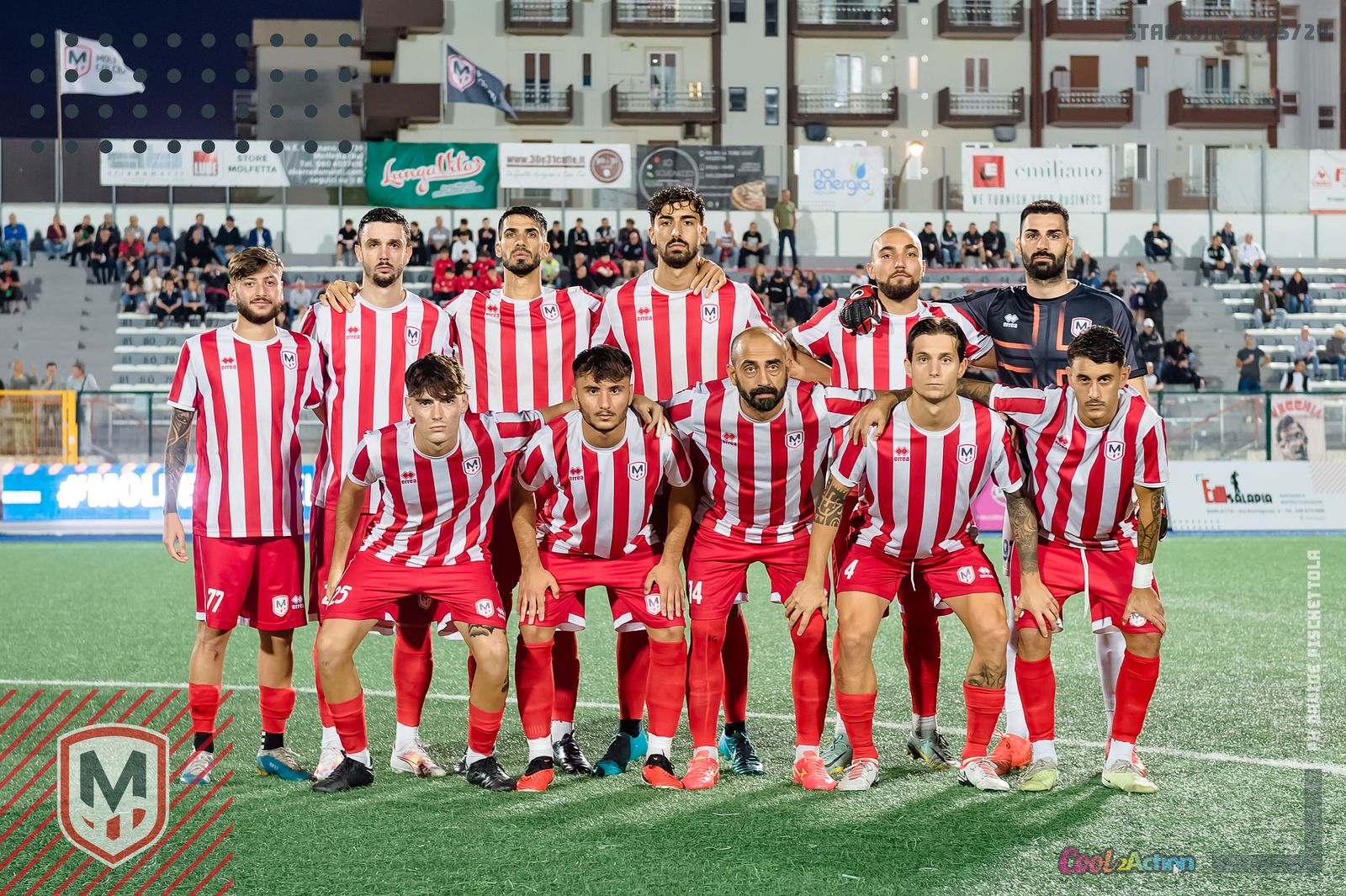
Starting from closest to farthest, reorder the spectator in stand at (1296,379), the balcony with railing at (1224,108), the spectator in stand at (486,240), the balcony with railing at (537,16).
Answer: the spectator in stand at (1296,379) < the spectator in stand at (486,240) < the balcony with railing at (537,16) < the balcony with railing at (1224,108)

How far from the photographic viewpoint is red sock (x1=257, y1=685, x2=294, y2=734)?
17.4 feet

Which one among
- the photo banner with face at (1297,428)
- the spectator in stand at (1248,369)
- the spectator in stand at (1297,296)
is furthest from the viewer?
the spectator in stand at (1297,296)

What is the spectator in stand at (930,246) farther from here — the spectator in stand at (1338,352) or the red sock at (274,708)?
the red sock at (274,708)

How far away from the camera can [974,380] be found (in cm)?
522

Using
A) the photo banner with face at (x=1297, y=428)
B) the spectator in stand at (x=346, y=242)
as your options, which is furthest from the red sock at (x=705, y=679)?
the spectator in stand at (x=346, y=242)

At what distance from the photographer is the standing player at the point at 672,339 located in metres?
5.47

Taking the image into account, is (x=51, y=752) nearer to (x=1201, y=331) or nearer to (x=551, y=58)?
(x=1201, y=331)

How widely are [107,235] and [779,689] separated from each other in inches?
850

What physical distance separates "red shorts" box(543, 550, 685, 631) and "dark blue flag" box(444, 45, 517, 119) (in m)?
27.2

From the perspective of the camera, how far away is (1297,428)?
49.8ft

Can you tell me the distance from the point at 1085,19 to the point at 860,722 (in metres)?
37.3

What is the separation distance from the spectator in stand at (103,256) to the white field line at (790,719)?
19.5m

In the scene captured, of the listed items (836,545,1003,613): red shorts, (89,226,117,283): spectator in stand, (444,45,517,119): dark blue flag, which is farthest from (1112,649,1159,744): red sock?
(444,45,517,119): dark blue flag

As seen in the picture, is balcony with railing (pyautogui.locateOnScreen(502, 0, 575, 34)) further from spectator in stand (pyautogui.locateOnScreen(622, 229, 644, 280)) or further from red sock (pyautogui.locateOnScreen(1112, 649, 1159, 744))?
red sock (pyautogui.locateOnScreen(1112, 649, 1159, 744))
